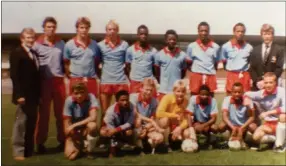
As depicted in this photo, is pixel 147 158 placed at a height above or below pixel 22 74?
below

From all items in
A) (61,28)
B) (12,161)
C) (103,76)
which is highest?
(61,28)

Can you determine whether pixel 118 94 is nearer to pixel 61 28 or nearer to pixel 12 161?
pixel 61 28

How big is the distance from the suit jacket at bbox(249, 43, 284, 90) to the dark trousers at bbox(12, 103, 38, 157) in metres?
1.31

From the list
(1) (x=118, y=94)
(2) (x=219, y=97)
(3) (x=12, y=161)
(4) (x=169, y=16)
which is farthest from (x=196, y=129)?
(3) (x=12, y=161)

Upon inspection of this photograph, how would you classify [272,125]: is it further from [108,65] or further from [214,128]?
[108,65]

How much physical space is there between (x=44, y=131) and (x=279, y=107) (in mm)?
1408

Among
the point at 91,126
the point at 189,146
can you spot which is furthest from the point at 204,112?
the point at 91,126

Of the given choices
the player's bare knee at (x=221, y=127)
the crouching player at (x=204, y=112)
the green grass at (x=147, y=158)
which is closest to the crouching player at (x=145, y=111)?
the green grass at (x=147, y=158)

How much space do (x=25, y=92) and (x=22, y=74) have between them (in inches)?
4.2

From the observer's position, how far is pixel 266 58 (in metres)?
2.65

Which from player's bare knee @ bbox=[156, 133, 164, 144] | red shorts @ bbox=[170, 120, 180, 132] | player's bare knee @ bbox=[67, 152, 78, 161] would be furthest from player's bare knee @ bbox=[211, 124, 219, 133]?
player's bare knee @ bbox=[67, 152, 78, 161]

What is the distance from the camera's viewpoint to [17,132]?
2586 millimetres

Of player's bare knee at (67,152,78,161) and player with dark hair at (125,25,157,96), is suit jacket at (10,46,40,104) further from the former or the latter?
player with dark hair at (125,25,157,96)

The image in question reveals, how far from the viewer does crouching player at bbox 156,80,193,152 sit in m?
2.62
